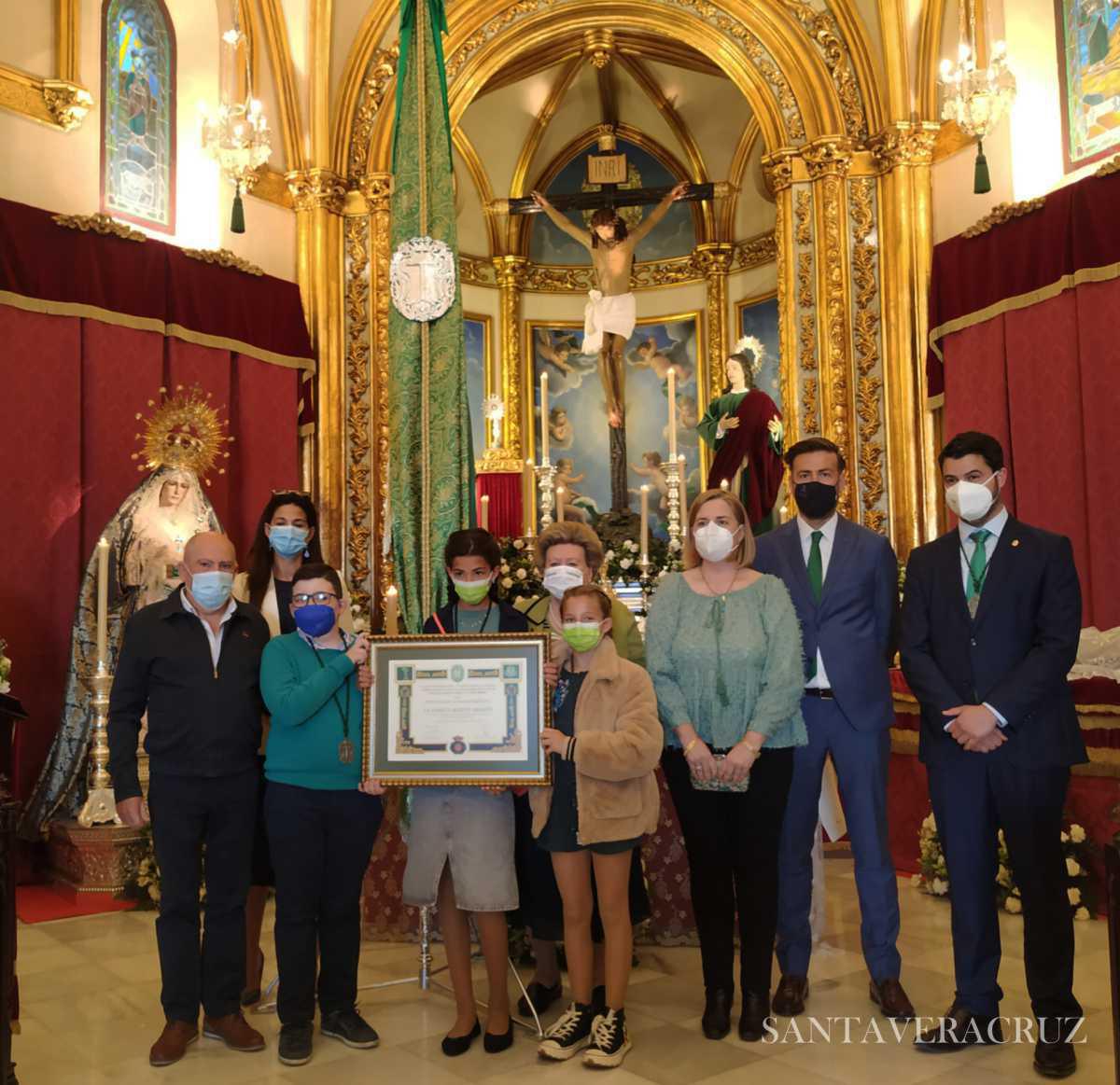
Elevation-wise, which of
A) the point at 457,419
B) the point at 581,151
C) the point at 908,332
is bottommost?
the point at 457,419

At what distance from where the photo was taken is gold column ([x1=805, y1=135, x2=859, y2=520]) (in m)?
9.32

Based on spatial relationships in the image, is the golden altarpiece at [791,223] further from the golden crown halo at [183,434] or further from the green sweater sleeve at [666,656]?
the green sweater sleeve at [666,656]

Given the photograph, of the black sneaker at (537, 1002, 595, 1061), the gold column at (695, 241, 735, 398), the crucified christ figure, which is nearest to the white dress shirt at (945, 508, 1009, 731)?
the black sneaker at (537, 1002, 595, 1061)

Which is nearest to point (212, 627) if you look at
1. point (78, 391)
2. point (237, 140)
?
point (78, 391)

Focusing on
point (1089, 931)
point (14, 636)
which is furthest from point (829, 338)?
point (14, 636)

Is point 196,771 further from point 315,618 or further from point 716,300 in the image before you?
point 716,300

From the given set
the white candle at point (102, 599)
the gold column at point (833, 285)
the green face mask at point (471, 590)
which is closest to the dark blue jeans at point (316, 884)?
the green face mask at point (471, 590)

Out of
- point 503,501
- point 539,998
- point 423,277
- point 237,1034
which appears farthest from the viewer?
point 503,501

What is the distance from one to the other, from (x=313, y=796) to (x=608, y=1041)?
118 centimetres

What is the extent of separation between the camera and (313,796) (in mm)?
3684

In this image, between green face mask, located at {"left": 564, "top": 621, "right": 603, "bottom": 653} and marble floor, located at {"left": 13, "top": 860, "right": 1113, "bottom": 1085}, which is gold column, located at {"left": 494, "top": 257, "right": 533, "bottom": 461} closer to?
marble floor, located at {"left": 13, "top": 860, "right": 1113, "bottom": 1085}

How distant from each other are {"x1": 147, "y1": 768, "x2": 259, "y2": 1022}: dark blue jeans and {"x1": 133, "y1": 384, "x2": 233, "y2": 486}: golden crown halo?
3.90m

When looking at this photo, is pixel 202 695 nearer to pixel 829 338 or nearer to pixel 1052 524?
pixel 1052 524

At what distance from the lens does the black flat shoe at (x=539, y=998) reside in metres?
4.01
